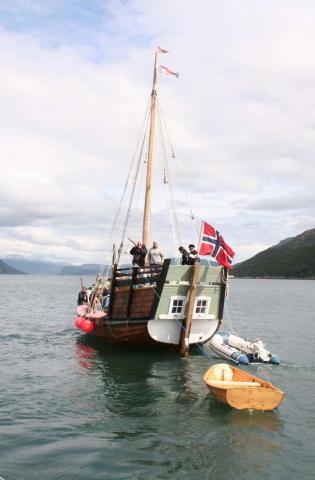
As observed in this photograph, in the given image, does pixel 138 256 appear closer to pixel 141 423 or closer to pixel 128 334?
pixel 128 334

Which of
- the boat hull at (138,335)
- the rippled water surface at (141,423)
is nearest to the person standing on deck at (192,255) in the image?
the boat hull at (138,335)

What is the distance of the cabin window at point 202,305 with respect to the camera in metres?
23.2

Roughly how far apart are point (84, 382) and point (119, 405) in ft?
11.6

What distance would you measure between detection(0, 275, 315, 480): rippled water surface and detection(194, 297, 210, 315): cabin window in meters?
2.44

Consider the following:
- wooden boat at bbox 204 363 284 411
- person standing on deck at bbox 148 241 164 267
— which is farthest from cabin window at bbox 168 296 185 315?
wooden boat at bbox 204 363 284 411

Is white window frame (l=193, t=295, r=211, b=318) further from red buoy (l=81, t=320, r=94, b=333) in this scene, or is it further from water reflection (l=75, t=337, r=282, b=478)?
red buoy (l=81, t=320, r=94, b=333)

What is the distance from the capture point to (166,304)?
22.2 meters

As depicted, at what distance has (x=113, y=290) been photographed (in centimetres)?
2436

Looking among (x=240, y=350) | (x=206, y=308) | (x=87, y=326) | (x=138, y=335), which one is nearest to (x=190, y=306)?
(x=206, y=308)

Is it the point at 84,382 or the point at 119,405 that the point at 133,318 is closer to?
the point at 84,382

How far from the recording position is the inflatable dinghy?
22.1 metres

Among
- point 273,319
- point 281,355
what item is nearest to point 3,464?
point 281,355

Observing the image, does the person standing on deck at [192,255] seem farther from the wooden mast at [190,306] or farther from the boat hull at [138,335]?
the boat hull at [138,335]

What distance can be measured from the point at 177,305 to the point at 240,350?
407cm
